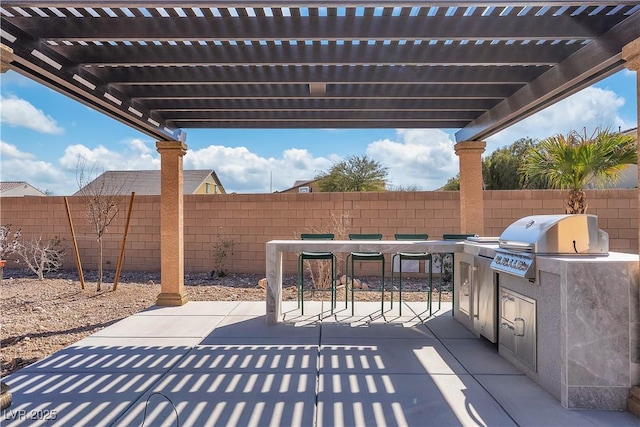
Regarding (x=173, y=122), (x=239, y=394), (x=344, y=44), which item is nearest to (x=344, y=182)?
(x=173, y=122)

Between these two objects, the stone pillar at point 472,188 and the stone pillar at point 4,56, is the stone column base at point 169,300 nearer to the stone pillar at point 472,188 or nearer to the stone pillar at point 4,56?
the stone pillar at point 4,56

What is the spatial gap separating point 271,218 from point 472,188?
4.08 metres

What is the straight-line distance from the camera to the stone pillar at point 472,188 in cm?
628

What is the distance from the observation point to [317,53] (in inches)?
158

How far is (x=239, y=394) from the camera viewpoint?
303cm

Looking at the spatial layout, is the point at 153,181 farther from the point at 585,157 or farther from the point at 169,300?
the point at 585,157

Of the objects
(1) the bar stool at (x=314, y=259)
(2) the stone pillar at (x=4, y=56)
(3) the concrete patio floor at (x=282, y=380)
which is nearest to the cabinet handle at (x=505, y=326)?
(3) the concrete patio floor at (x=282, y=380)

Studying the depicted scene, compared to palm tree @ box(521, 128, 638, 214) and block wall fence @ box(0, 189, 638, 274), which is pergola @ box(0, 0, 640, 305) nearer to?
palm tree @ box(521, 128, 638, 214)

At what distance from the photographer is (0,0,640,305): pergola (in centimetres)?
329

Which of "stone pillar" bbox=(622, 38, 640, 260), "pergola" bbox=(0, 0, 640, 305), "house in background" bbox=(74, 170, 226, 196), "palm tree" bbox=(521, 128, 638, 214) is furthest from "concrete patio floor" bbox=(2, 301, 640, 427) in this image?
"house in background" bbox=(74, 170, 226, 196)

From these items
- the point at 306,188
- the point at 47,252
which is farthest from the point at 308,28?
the point at 306,188

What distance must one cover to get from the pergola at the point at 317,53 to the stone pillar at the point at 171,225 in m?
0.50

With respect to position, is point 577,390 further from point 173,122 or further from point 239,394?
point 173,122

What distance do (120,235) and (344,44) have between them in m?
7.18
